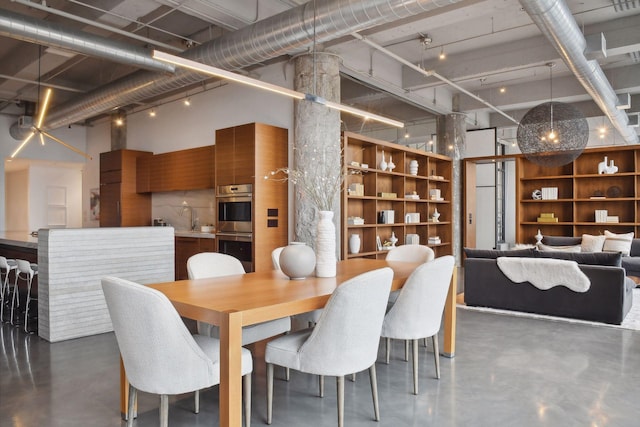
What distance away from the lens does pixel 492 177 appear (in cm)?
1131

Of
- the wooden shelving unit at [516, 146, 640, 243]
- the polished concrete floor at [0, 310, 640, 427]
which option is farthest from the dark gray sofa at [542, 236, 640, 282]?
the polished concrete floor at [0, 310, 640, 427]

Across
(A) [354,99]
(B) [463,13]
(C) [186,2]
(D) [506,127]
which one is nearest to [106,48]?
(C) [186,2]

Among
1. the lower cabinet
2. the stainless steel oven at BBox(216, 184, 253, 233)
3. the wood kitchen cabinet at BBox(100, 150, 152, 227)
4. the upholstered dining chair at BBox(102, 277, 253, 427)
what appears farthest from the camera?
the wood kitchen cabinet at BBox(100, 150, 152, 227)

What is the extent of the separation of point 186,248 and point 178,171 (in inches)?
56.5

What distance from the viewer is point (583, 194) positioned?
9.10 metres

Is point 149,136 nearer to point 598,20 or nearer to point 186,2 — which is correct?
point 186,2

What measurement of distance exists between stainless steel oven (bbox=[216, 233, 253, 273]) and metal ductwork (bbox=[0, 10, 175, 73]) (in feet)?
7.76

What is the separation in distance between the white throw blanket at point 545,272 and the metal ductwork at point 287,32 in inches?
113

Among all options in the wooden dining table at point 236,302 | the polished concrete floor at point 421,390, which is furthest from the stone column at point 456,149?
the wooden dining table at point 236,302

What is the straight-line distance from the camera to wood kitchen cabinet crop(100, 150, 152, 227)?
8.95 metres

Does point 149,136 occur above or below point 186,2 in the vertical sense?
below

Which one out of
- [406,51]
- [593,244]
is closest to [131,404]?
[406,51]

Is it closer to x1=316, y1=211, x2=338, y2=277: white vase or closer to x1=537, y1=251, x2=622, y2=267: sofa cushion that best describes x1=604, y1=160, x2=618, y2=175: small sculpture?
x1=537, y1=251, x2=622, y2=267: sofa cushion

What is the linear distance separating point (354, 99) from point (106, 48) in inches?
155
